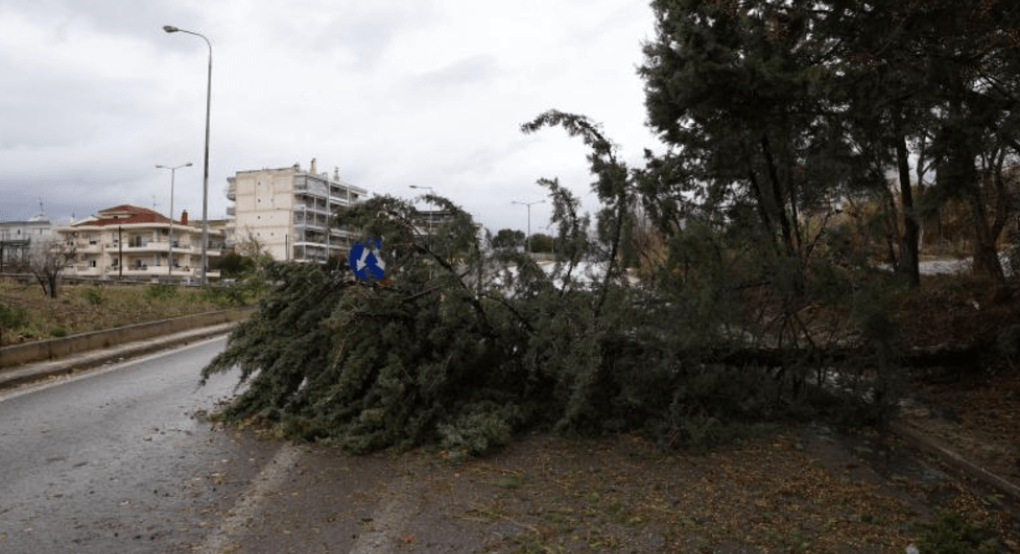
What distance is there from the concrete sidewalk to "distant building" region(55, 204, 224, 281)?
220 feet

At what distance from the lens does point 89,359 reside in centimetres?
1084

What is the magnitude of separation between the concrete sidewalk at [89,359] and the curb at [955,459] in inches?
299

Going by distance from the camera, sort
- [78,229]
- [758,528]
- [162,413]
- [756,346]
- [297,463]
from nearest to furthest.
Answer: [758,528]
[297,463]
[756,346]
[162,413]
[78,229]

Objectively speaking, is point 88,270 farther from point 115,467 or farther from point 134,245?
point 115,467

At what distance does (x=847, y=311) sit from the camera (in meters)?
6.27

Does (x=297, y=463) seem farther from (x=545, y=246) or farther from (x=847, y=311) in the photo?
(x=847, y=311)

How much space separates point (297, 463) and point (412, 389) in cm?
120

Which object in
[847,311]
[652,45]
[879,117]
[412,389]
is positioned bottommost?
[412,389]

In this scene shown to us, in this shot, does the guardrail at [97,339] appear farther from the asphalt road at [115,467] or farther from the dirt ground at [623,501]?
the dirt ground at [623,501]

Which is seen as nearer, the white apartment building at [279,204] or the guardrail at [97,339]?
the guardrail at [97,339]

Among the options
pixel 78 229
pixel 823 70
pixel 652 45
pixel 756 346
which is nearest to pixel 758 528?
pixel 756 346

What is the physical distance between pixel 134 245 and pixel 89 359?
78.6m

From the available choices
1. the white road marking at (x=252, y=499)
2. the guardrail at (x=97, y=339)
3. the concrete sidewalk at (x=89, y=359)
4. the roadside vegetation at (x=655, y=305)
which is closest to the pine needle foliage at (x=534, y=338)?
the roadside vegetation at (x=655, y=305)

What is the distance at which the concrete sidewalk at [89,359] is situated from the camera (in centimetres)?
927
